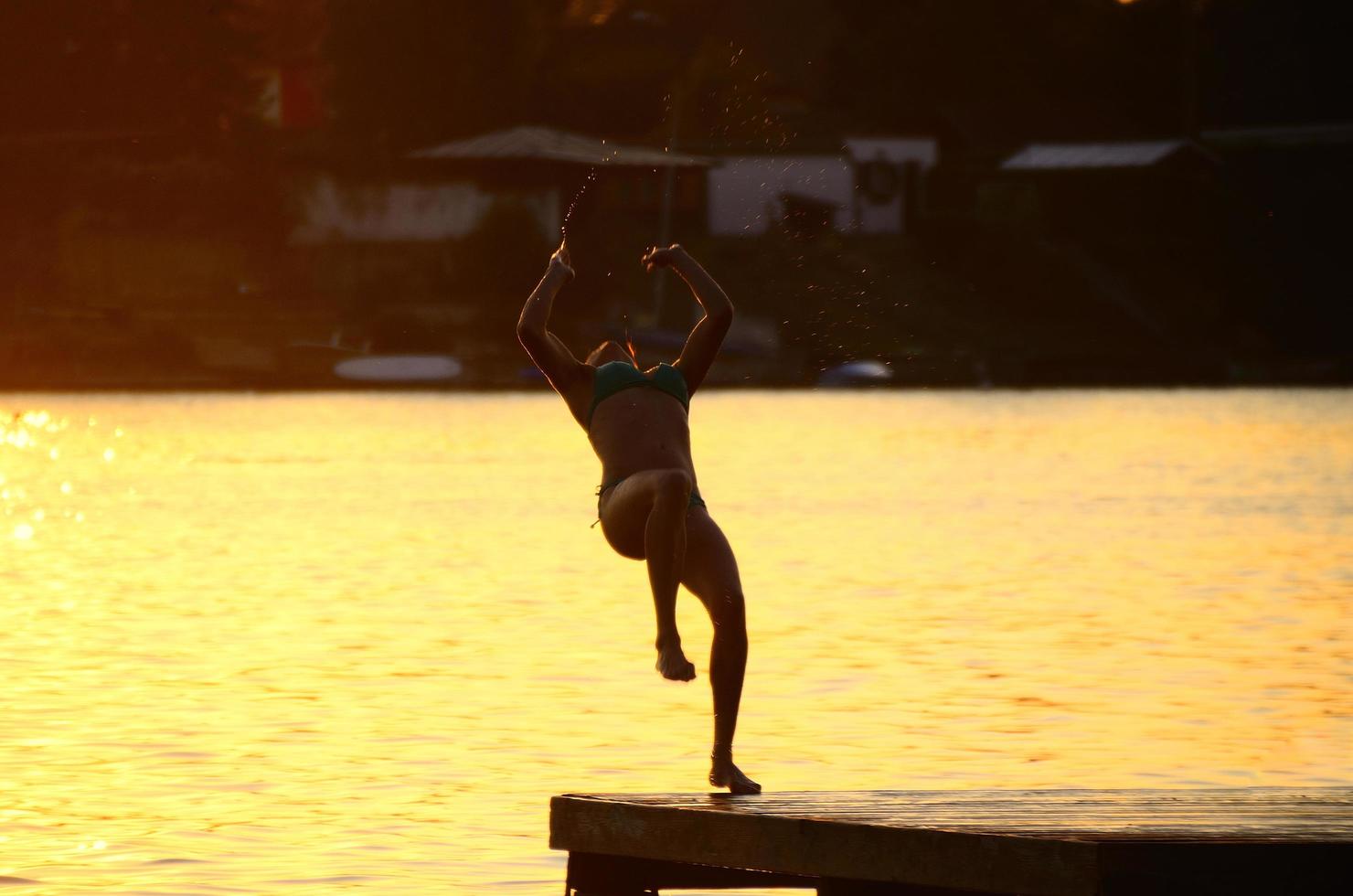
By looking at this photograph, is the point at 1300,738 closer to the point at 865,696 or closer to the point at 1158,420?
the point at 865,696

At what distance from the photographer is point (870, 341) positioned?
9881 centimetres

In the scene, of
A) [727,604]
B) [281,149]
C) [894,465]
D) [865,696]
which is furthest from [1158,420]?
[727,604]

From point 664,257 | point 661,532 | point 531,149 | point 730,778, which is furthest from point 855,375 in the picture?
point 661,532

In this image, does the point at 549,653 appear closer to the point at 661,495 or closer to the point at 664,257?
the point at 664,257

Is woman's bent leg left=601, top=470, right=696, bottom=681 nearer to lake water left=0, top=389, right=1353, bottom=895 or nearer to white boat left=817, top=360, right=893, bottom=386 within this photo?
lake water left=0, top=389, right=1353, bottom=895

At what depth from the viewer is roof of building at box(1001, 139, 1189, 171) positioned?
101062 mm

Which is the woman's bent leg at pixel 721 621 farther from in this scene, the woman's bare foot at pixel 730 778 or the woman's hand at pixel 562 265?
the woman's hand at pixel 562 265

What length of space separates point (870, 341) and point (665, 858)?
3506 inches

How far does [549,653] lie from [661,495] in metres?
10.0

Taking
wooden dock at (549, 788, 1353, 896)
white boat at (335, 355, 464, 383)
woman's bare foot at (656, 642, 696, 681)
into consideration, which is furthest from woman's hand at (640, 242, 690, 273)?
white boat at (335, 355, 464, 383)

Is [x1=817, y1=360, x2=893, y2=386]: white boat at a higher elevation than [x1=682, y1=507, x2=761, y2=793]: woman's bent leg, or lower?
higher

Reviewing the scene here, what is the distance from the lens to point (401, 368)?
91125 millimetres

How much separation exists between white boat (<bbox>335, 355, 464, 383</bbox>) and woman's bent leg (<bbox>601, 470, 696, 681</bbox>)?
80.2 m

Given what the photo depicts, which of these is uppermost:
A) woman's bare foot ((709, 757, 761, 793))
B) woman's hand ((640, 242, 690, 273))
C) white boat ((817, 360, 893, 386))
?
white boat ((817, 360, 893, 386))
